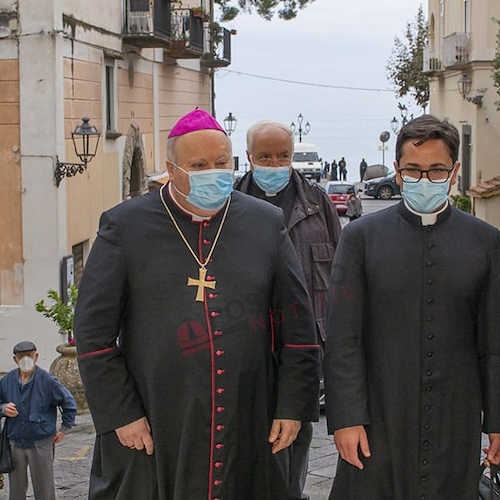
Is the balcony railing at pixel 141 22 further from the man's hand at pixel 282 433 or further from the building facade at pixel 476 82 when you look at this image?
the man's hand at pixel 282 433

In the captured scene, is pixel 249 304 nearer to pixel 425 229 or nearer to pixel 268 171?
pixel 425 229

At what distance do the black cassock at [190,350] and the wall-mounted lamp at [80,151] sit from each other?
434 inches

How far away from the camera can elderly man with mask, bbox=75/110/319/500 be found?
4.30 meters

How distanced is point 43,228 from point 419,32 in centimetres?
2896

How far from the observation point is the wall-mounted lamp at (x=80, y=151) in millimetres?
15292

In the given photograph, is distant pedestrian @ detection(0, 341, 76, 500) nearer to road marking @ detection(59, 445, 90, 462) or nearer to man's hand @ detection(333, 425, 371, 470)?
road marking @ detection(59, 445, 90, 462)

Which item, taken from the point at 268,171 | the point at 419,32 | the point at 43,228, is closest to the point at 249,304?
the point at 268,171

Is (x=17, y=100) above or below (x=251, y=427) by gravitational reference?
above

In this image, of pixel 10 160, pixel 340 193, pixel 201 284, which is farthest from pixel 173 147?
pixel 340 193

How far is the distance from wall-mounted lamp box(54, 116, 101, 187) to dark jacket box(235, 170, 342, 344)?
9.65 meters

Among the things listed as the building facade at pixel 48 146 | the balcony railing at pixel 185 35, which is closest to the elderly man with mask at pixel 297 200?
the building facade at pixel 48 146

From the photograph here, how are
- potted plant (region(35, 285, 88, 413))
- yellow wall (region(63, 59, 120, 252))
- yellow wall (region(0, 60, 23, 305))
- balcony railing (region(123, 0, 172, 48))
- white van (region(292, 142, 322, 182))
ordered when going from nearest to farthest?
potted plant (region(35, 285, 88, 413)), yellow wall (region(0, 60, 23, 305)), yellow wall (region(63, 59, 120, 252)), balcony railing (region(123, 0, 172, 48)), white van (region(292, 142, 322, 182))

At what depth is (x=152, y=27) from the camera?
2003 centimetres

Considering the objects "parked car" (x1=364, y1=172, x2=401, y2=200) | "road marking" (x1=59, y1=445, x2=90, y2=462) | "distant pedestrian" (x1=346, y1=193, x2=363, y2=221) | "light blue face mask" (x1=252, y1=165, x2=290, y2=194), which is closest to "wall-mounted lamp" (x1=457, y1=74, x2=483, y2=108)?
"distant pedestrian" (x1=346, y1=193, x2=363, y2=221)
